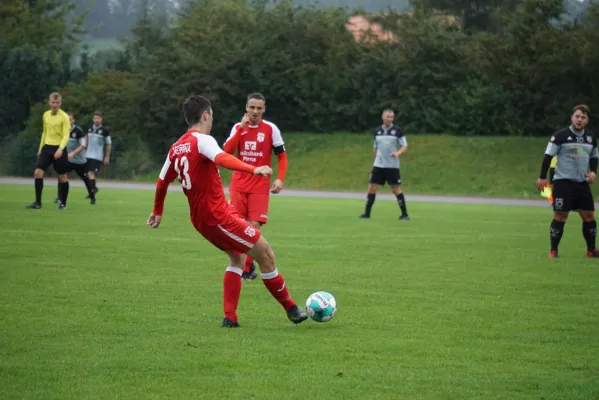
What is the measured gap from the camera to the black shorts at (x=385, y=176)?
23.5m

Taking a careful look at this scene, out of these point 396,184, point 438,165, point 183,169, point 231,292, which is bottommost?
point 438,165

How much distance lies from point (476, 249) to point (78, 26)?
69225mm

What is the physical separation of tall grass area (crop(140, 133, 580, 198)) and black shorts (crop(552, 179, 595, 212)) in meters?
22.9

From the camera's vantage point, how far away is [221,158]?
26.7 feet

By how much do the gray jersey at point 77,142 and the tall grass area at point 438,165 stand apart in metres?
16.4

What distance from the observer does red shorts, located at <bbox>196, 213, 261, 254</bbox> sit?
8594 mm

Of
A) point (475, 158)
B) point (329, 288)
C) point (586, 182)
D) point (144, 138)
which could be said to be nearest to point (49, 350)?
point (329, 288)

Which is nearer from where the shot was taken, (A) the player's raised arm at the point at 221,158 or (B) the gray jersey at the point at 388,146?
(A) the player's raised arm at the point at 221,158

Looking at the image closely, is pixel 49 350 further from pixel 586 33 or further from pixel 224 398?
pixel 586 33

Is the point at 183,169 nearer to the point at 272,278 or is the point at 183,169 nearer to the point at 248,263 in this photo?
the point at 272,278

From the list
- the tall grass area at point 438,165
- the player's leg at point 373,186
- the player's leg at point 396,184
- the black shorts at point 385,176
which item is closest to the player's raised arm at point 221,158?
the player's leg at point 396,184

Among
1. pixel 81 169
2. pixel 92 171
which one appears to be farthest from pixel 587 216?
pixel 92 171

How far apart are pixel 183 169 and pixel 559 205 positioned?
26.5 ft

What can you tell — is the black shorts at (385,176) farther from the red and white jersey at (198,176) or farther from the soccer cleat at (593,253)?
the red and white jersey at (198,176)
